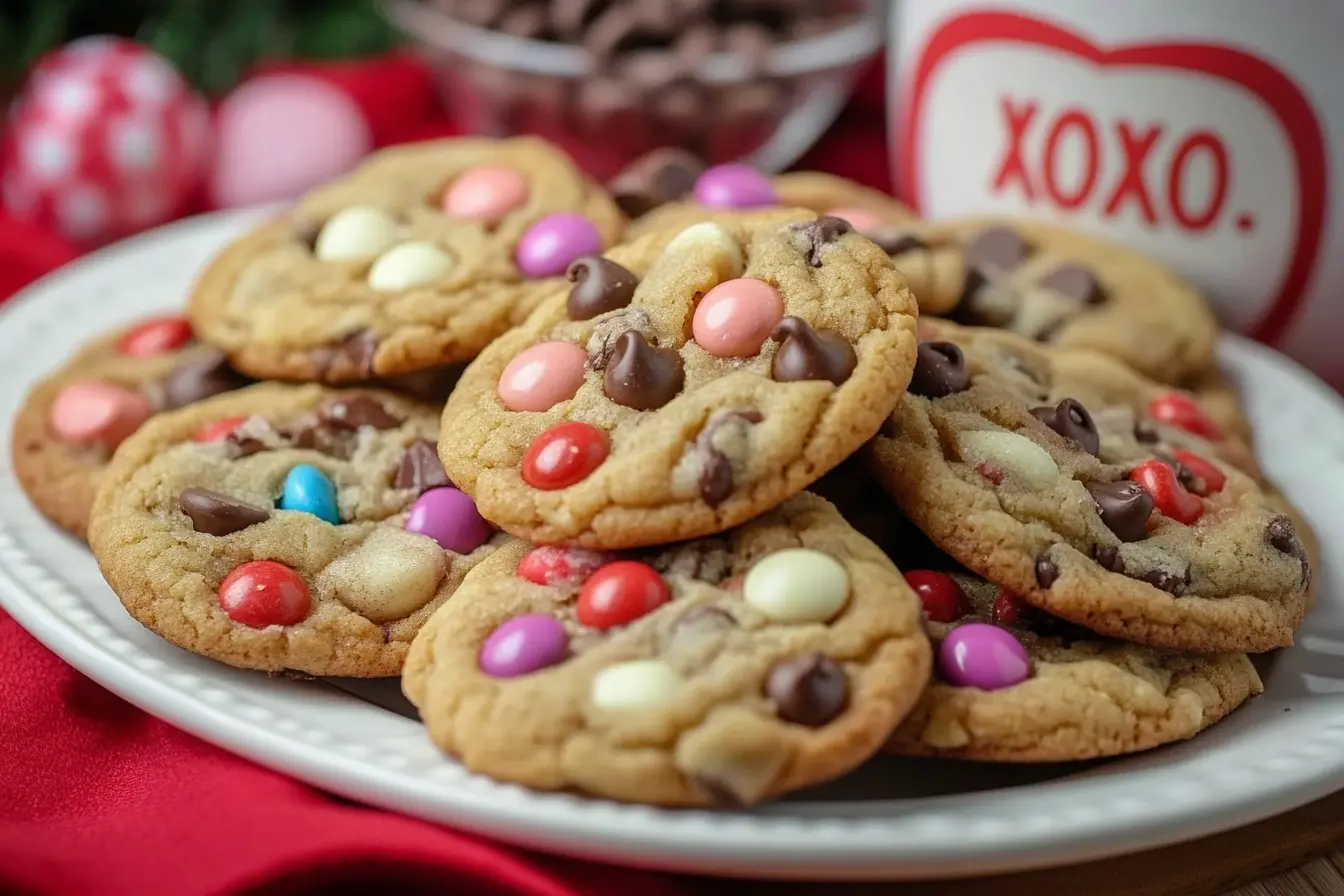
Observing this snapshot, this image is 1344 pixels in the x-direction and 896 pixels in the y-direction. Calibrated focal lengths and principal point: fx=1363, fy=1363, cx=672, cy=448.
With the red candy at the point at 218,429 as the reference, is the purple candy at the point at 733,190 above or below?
above

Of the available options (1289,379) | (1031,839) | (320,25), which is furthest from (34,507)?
(320,25)

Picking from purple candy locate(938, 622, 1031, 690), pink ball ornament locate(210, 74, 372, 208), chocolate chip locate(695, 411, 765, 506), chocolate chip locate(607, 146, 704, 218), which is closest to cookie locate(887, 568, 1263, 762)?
purple candy locate(938, 622, 1031, 690)

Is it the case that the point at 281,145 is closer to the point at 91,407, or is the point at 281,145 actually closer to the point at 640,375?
the point at 91,407

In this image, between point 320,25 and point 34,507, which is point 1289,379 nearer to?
point 34,507

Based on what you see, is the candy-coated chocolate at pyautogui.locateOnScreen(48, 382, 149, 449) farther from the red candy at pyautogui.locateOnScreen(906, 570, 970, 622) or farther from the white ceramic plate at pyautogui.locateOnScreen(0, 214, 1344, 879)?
the red candy at pyautogui.locateOnScreen(906, 570, 970, 622)

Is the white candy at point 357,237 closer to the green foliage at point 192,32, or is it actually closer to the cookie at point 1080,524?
the cookie at point 1080,524

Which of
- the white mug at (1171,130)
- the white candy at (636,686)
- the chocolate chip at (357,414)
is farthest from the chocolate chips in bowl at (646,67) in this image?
the white candy at (636,686)

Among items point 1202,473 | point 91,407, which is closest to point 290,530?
point 91,407
